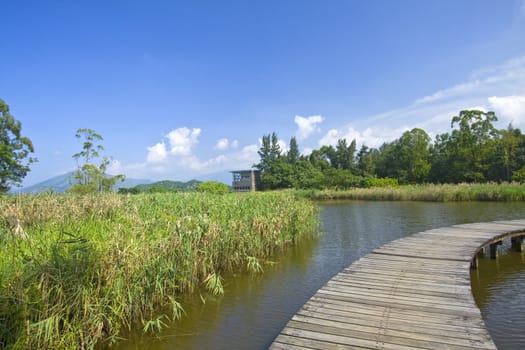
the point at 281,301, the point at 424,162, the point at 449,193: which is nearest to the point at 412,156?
the point at 424,162

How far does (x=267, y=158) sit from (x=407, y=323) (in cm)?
5120

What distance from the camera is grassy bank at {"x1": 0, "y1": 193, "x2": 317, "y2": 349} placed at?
10.4 ft

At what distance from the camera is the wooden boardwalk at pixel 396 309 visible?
3102mm

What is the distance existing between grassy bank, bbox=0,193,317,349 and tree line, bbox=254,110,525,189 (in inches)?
1091

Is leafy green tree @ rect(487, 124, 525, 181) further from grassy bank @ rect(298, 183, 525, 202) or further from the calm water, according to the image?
the calm water

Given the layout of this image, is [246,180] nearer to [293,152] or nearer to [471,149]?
[293,152]

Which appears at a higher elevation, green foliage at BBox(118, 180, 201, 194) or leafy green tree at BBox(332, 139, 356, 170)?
leafy green tree at BBox(332, 139, 356, 170)

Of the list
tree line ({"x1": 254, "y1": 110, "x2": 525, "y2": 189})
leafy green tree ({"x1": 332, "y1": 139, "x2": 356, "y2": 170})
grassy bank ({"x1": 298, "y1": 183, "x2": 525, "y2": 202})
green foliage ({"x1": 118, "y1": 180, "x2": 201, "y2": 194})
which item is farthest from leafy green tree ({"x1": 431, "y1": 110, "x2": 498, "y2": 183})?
green foliage ({"x1": 118, "y1": 180, "x2": 201, "y2": 194})

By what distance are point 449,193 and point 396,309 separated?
20037 mm

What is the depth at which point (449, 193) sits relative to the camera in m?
20.7

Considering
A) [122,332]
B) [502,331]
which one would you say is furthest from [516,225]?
[122,332]

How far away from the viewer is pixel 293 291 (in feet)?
19.0

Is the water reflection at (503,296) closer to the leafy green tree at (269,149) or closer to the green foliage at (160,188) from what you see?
the green foliage at (160,188)

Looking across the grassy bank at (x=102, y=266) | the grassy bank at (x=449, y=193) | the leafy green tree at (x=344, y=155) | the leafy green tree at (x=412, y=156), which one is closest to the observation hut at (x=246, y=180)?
the leafy green tree at (x=344, y=155)
